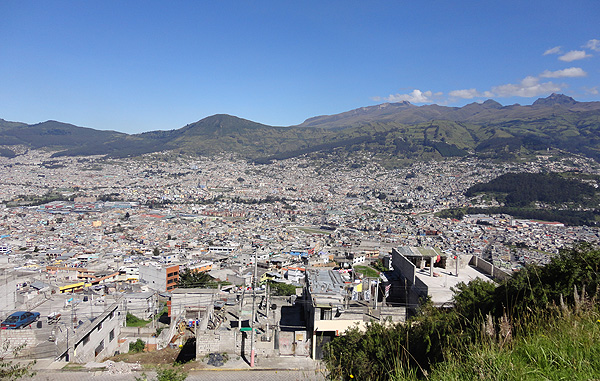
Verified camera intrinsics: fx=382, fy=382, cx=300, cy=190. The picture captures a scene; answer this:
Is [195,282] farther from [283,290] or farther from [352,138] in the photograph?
[352,138]

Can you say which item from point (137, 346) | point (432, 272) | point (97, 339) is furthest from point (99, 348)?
point (432, 272)

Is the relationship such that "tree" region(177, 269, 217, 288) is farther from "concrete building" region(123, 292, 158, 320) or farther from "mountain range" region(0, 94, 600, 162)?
"mountain range" region(0, 94, 600, 162)

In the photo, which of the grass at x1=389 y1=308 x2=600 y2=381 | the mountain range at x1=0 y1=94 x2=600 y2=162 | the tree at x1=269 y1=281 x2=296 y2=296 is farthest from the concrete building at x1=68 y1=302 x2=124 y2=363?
the mountain range at x1=0 y1=94 x2=600 y2=162

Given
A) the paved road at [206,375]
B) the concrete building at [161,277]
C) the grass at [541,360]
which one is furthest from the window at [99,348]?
the concrete building at [161,277]

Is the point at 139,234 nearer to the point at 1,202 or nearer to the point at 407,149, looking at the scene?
the point at 1,202

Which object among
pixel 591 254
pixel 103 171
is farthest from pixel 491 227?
pixel 103 171

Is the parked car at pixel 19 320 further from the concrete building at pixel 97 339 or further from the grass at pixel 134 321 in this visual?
the grass at pixel 134 321
